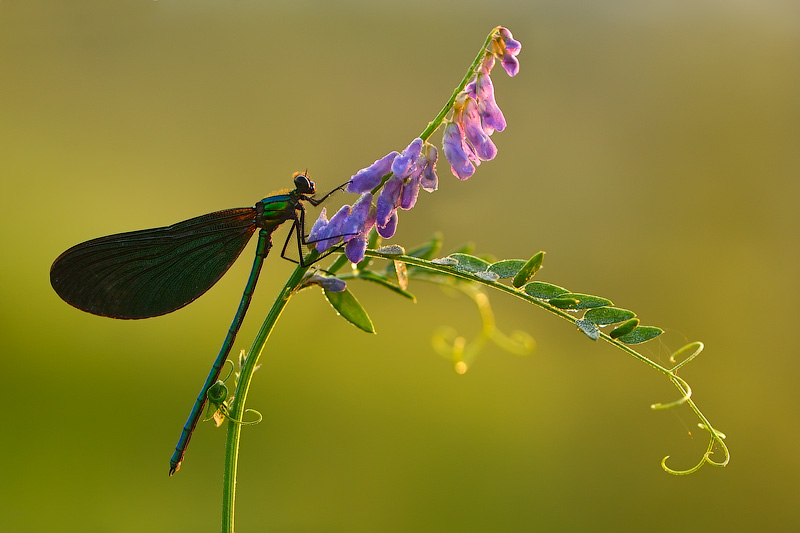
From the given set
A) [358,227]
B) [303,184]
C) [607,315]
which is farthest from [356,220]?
[607,315]

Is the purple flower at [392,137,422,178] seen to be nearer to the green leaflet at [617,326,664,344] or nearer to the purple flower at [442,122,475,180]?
the purple flower at [442,122,475,180]

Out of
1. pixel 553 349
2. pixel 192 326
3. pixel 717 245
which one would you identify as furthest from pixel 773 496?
pixel 192 326

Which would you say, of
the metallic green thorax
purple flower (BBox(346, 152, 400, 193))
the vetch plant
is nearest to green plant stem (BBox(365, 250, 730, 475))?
the vetch plant

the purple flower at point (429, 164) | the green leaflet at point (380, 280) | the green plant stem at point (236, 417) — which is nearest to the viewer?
the green plant stem at point (236, 417)

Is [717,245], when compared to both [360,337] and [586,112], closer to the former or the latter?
[586,112]

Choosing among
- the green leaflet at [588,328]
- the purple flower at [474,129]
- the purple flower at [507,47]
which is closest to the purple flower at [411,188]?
the purple flower at [474,129]

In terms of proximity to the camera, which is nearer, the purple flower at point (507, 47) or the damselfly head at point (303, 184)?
the purple flower at point (507, 47)

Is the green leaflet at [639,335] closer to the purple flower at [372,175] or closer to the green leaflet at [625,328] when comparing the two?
the green leaflet at [625,328]
